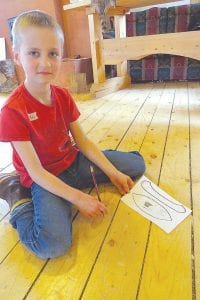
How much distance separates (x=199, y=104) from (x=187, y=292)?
1.47m

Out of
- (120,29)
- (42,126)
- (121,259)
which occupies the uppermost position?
(120,29)

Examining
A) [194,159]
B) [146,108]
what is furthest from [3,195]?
[146,108]

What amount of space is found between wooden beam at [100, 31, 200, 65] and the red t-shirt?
135cm

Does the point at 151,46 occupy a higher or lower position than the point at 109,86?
higher

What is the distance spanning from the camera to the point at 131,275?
22.3 inches

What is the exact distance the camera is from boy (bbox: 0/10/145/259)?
0.65 meters

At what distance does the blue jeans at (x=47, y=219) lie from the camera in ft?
2.01

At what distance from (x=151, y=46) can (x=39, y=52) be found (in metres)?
1.52

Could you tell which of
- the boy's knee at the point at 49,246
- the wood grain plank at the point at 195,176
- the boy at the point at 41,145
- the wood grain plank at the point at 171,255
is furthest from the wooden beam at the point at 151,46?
the boy's knee at the point at 49,246

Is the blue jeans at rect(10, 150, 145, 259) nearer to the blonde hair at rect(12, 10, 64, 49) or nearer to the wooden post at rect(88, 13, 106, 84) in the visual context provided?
the blonde hair at rect(12, 10, 64, 49)

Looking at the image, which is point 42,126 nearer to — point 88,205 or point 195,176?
point 88,205

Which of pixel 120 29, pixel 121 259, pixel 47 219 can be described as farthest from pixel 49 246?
pixel 120 29

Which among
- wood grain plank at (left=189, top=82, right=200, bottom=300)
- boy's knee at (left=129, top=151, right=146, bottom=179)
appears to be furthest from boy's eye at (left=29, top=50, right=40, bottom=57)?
wood grain plank at (left=189, top=82, right=200, bottom=300)

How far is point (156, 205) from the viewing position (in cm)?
78
